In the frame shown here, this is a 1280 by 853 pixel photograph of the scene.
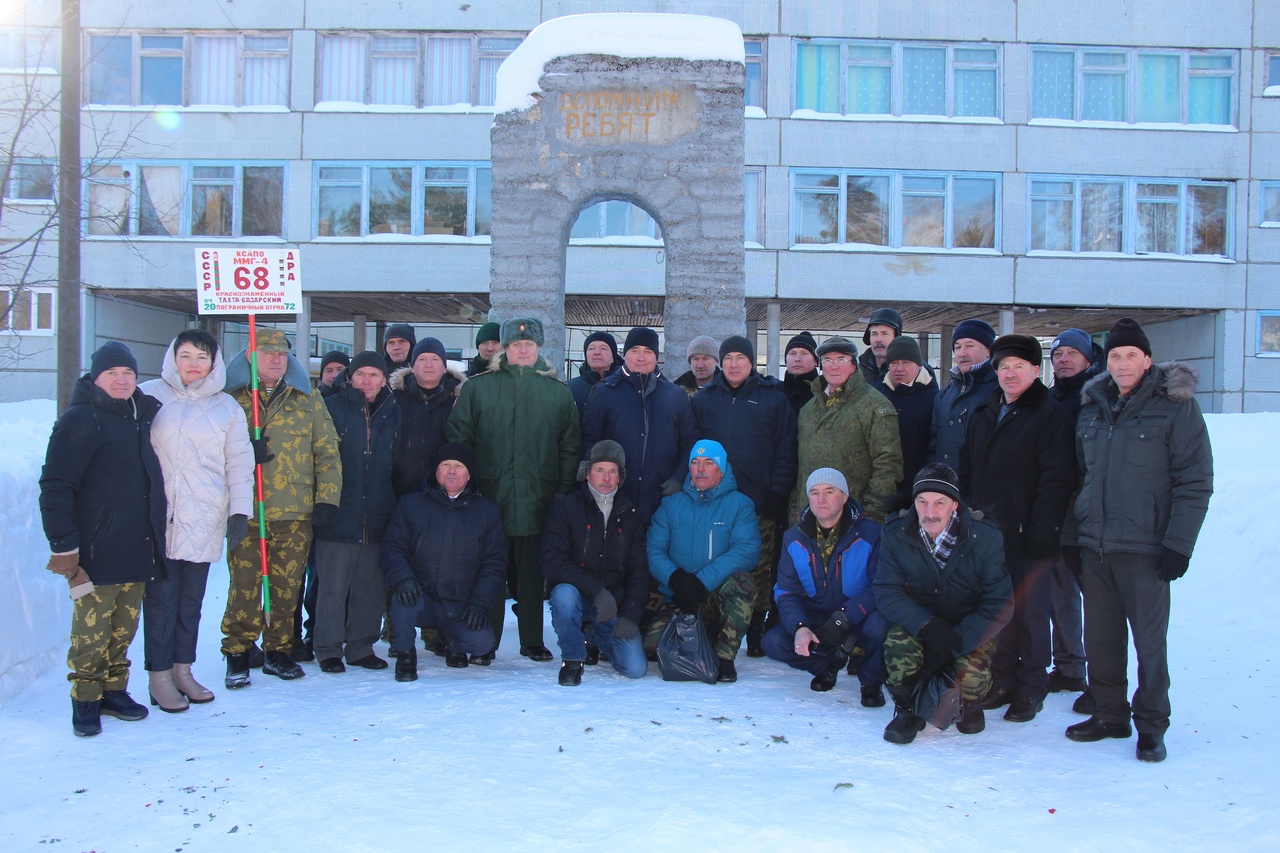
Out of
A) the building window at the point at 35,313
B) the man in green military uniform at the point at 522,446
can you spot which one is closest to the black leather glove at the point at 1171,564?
the man in green military uniform at the point at 522,446

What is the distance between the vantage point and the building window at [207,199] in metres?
17.5

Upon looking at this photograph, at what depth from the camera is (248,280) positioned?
558cm

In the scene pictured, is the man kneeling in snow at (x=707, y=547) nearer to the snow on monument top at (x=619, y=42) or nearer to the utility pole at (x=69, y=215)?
the snow on monument top at (x=619, y=42)

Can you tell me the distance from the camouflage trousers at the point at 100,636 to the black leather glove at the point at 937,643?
3748 mm

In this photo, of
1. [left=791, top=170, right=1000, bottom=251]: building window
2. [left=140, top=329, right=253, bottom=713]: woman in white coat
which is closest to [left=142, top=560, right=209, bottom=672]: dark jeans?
[left=140, top=329, right=253, bottom=713]: woman in white coat

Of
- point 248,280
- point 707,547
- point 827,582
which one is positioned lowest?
point 827,582

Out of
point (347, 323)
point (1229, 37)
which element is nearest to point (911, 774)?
point (1229, 37)

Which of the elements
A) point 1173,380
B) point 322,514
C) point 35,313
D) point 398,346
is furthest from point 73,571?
point 35,313

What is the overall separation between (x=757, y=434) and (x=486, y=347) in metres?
1.98

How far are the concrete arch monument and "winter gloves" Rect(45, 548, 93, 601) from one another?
13.6 ft

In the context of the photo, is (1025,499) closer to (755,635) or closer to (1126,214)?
(755,635)

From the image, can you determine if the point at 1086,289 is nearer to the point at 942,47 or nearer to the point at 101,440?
the point at 942,47

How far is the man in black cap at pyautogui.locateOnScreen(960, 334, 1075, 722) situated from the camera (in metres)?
4.40

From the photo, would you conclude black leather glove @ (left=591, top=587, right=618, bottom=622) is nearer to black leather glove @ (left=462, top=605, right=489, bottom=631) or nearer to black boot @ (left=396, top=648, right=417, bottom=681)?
black leather glove @ (left=462, top=605, right=489, bottom=631)
